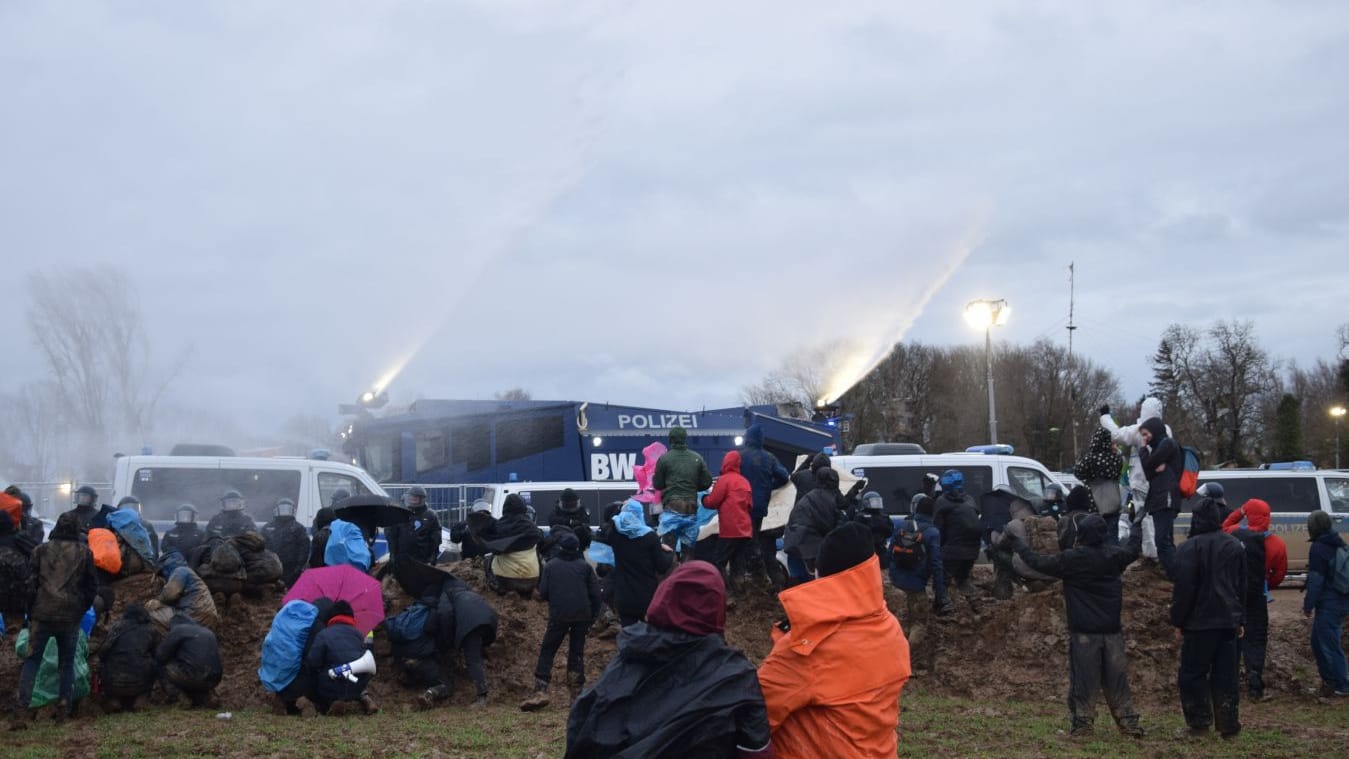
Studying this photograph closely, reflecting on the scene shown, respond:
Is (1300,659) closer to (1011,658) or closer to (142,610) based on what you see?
(1011,658)

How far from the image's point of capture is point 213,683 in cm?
1090

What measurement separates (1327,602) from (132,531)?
508 inches

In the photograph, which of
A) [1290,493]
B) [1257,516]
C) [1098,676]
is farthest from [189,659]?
[1290,493]

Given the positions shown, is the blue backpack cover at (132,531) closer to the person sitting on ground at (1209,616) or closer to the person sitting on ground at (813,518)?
the person sitting on ground at (813,518)

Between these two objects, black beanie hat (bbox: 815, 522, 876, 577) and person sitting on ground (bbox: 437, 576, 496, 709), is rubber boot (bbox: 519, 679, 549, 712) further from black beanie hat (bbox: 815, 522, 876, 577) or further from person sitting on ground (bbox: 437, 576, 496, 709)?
black beanie hat (bbox: 815, 522, 876, 577)

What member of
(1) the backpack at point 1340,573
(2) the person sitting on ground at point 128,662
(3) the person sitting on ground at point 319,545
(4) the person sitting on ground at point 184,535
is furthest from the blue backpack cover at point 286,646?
(1) the backpack at point 1340,573

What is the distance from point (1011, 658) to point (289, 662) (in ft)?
25.8

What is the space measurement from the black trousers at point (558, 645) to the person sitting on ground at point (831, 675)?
691cm

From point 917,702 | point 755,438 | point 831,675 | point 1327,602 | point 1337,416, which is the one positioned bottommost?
point 917,702

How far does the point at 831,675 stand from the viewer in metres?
4.55

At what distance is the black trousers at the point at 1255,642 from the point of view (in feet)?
38.9

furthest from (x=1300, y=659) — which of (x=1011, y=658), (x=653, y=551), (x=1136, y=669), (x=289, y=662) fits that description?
(x=289, y=662)

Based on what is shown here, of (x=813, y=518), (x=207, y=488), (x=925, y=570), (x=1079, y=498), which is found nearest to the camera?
(x=813, y=518)

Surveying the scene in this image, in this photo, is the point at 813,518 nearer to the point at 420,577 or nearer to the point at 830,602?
the point at 420,577
